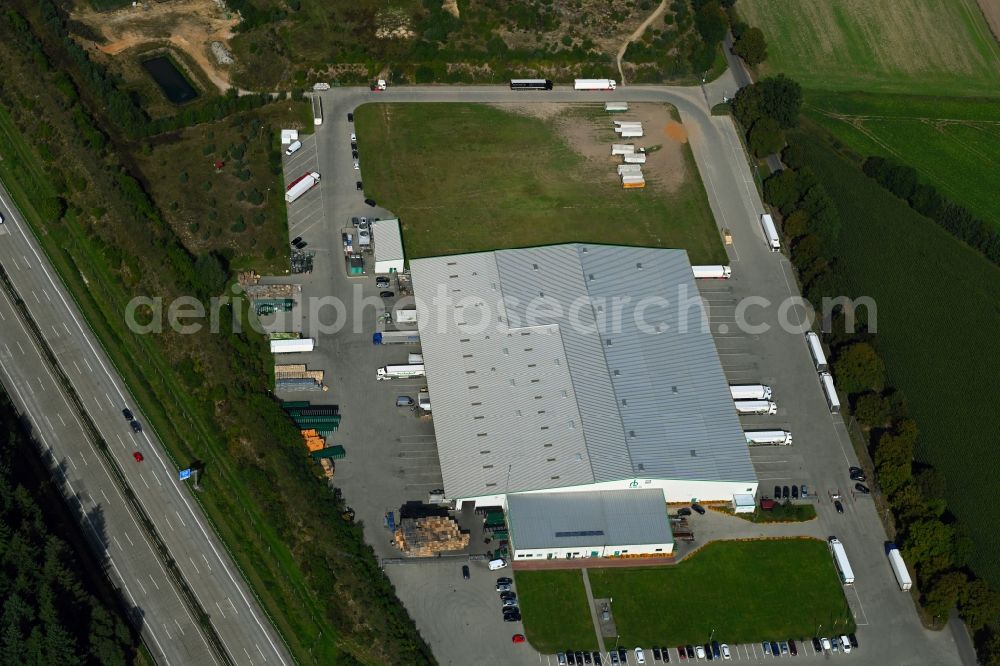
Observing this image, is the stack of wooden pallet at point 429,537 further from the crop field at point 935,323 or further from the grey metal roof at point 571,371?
the crop field at point 935,323

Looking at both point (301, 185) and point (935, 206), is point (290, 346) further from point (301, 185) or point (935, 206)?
point (935, 206)

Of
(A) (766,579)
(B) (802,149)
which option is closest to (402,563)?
(A) (766,579)

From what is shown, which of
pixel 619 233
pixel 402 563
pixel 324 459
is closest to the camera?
pixel 402 563

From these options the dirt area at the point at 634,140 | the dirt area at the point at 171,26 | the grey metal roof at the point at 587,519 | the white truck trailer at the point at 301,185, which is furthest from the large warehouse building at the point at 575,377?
the dirt area at the point at 171,26

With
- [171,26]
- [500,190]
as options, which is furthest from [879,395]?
[171,26]

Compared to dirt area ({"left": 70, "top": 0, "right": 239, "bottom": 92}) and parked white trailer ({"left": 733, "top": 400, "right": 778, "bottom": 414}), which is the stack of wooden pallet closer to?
parked white trailer ({"left": 733, "top": 400, "right": 778, "bottom": 414})

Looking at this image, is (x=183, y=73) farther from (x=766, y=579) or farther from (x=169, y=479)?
(x=766, y=579)
